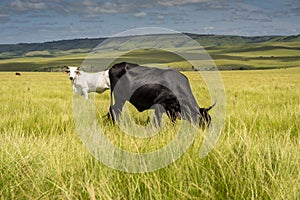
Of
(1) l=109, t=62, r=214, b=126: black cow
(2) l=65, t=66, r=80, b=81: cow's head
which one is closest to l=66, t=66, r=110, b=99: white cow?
(2) l=65, t=66, r=80, b=81: cow's head

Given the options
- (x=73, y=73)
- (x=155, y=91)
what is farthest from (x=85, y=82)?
(x=155, y=91)

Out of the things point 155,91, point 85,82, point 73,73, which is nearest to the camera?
point 155,91

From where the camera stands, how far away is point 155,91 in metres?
8.20

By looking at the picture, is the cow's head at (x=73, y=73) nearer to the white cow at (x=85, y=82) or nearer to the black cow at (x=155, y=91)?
the white cow at (x=85, y=82)

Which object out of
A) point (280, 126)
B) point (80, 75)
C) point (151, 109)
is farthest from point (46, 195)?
point (80, 75)

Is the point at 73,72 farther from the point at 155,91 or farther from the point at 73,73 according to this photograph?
the point at 155,91

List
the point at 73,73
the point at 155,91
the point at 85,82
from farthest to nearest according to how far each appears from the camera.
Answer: the point at 73,73
the point at 85,82
the point at 155,91

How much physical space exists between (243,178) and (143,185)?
2.52 ft

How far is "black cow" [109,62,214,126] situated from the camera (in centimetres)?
745

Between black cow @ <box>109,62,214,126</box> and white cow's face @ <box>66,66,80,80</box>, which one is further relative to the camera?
white cow's face @ <box>66,66,80,80</box>

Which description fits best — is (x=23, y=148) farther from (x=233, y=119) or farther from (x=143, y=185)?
(x=233, y=119)

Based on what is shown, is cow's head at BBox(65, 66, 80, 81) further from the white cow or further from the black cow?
the black cow

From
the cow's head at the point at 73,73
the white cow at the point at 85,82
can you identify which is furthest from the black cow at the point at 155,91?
the cow's head at the point at 73,73

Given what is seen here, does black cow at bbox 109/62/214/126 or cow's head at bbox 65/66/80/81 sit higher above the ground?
cow's head at bbox 65/66/80/81
